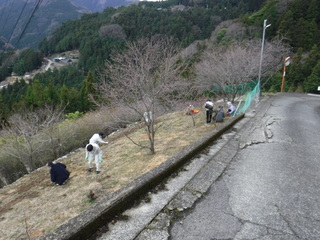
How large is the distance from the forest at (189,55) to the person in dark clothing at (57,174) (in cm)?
254

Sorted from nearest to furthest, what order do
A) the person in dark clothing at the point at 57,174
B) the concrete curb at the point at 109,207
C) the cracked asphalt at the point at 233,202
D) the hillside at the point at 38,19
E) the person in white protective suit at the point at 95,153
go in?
the concrete curb at the point at 109,207 → the cracked asphalt at the point at 233,202 → the person in white protective suit at the point at 95,153 → the person in dark clothing at the point at 57,174 → the hillside at the point at 38,19

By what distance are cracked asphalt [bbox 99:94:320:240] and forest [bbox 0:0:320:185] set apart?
4.23m

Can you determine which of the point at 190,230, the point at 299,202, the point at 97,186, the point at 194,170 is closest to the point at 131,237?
the point at 190,230

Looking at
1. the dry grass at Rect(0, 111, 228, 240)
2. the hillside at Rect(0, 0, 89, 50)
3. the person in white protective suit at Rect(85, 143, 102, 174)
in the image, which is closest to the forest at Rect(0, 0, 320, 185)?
the person in white protective suit at Rect(85, 143, 102, 174)

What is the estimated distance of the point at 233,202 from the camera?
2.94m

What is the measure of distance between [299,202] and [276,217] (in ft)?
2.02

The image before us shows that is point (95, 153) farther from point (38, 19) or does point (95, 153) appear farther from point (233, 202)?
point (38, 19)

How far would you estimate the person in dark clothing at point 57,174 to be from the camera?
24.2 ft

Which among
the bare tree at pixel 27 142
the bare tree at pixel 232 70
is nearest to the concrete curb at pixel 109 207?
the bare tree at pixel 27 142

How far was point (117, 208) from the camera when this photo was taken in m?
2.51

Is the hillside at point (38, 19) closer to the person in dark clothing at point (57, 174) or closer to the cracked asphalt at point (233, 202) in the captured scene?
the person in dark clothing at point (57, 174)

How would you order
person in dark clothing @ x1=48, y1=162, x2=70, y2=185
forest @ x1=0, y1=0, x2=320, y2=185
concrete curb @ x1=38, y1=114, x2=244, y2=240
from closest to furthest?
concrete curb @ x1=38, y1=114, x2=244, y2=240 < person in dark clothing @ x1=48, y1=162, x2=70, y2=185 < forest @ x1=0, y1=0, x2=320, y2=185

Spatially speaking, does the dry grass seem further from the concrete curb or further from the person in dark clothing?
the concrete curb

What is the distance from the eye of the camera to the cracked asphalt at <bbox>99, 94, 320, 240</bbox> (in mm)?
2346
